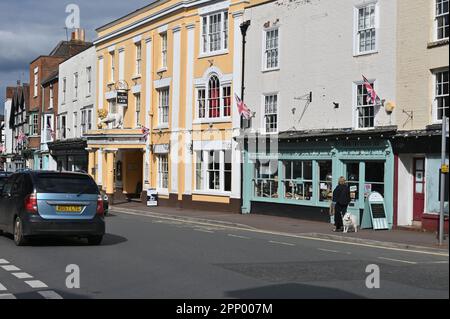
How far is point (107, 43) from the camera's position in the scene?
133ft

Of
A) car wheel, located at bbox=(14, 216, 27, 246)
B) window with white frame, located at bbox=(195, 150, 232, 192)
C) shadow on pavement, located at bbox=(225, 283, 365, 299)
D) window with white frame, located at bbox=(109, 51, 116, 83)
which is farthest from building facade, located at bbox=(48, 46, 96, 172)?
shadow on pavement, located at bbox=(225, 283, 365, 299)

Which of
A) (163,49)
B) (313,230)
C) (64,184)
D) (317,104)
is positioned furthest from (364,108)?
(163,49)

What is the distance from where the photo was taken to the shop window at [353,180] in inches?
891

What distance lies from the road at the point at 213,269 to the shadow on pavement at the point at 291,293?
14 mm

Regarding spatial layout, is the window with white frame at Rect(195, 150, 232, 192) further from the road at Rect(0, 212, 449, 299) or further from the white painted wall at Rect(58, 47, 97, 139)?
the white painted wall at Rect(58, 47, 97, 139)

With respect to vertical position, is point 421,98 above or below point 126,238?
above

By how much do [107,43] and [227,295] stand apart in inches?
1328

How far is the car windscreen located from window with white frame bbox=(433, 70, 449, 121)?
10.9 metres

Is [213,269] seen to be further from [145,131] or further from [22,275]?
[145,131]

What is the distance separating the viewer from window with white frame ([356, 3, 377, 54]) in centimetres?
2200

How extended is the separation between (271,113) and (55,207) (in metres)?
14.1
